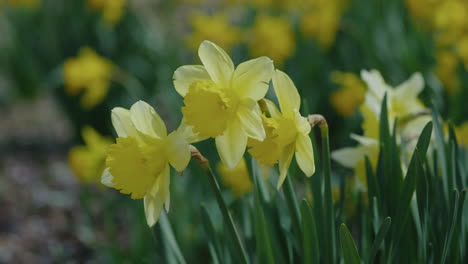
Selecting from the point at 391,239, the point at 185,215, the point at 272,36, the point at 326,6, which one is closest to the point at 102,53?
the point at 272,36

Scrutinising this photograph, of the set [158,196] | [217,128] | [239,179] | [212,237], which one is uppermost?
[217,128]

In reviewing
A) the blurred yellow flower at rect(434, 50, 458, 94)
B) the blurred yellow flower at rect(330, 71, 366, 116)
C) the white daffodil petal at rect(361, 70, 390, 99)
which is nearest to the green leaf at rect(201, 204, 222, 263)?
the white daffodil petal at rect(361, 70, 390, 99)

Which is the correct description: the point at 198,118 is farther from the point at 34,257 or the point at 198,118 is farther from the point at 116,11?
the point at 116,11

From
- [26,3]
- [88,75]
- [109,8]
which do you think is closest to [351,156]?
[88,75]

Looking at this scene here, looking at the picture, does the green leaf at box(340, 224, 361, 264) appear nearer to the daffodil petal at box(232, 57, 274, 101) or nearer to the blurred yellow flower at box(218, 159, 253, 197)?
the daffodil petal at box(232, 57, 274, 101)

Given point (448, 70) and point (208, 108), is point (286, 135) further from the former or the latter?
point (448, 70)

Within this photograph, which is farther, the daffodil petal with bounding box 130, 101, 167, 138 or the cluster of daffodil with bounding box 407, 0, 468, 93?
the cluster of daffodil with bounding box 407, 0, 468, 93
